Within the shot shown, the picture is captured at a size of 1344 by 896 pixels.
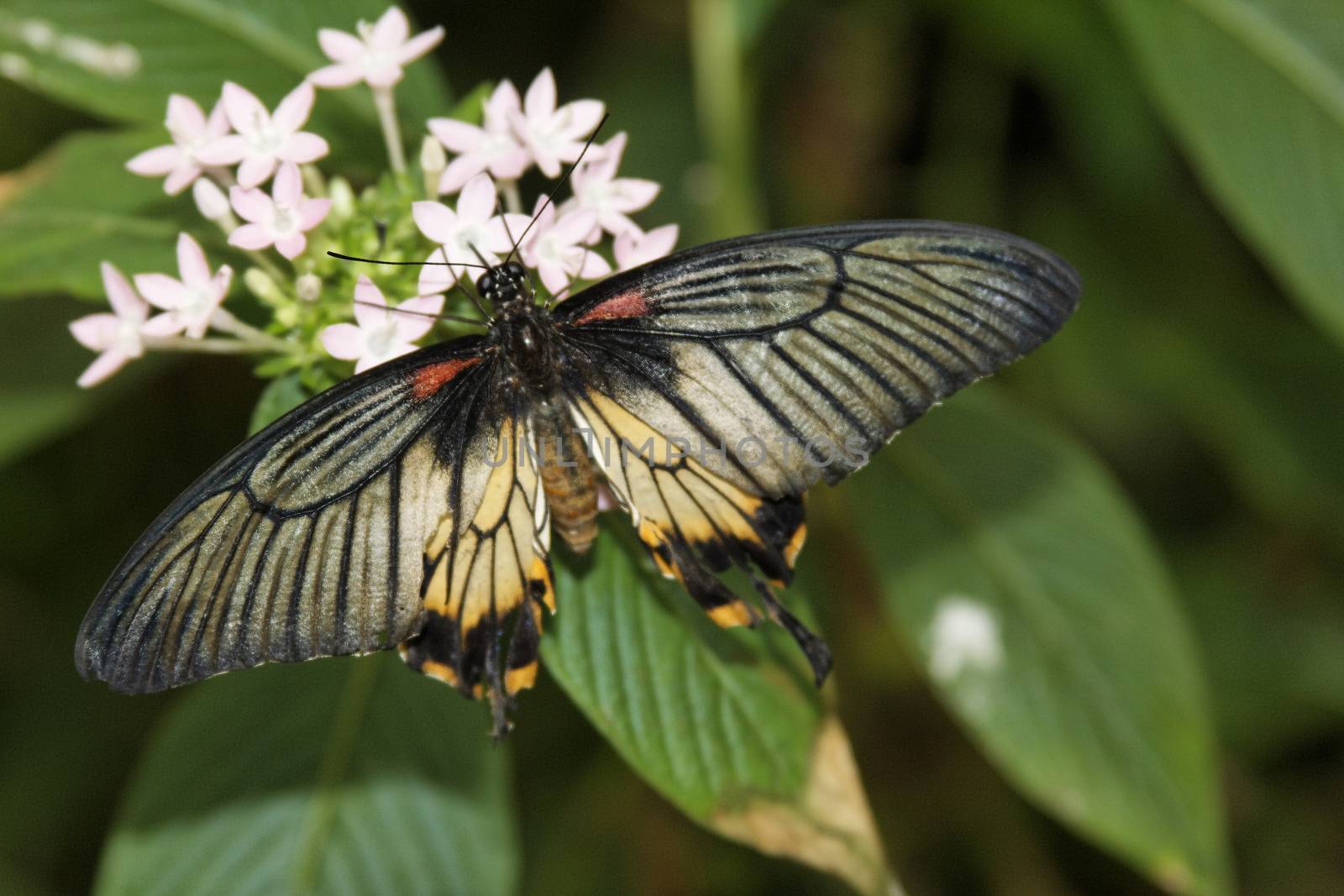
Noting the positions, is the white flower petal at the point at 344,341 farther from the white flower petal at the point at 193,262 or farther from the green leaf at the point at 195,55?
the green leaf at the point at 195,55

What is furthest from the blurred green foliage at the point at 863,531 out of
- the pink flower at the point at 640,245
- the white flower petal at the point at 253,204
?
the pink flower at the point at 640,245

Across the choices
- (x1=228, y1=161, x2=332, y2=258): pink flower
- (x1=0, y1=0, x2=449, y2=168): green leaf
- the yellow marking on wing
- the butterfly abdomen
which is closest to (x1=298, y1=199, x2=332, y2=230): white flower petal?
(x1=228, y1=161, x2=332, y2=258): pink flower

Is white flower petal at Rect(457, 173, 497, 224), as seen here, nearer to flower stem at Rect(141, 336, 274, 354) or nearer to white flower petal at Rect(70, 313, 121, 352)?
flower stem at Rect(141, 336, 274, 354)

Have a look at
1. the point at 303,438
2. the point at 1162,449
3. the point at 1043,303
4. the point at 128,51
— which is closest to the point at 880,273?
the point at 1043,303

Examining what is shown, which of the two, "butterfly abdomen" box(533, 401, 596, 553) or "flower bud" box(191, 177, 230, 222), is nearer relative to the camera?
"butterfly abdomen" box(533, 401, 596, 553)

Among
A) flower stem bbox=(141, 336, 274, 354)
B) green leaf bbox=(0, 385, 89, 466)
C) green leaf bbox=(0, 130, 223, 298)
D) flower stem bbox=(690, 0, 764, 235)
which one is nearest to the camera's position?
flower stem bbox=(141, 336, 274, 354)

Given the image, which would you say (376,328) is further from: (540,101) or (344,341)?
(540,101)
